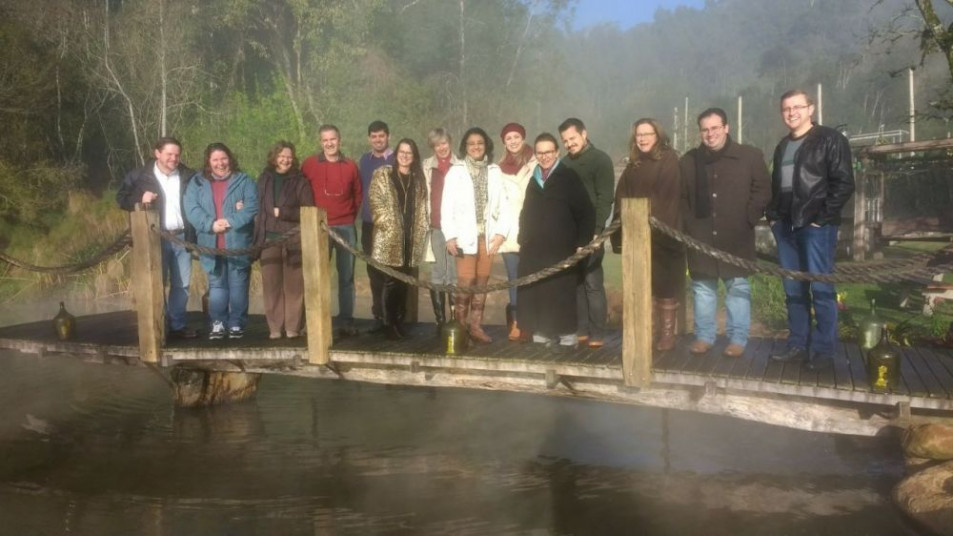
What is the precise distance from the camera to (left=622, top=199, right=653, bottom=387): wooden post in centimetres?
604

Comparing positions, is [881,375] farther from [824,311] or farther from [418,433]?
[418,433]

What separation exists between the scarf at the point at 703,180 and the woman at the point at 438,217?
210cm

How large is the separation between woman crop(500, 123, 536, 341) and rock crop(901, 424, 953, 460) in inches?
117

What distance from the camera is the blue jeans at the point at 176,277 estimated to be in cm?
797

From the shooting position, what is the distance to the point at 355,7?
97.7 feet

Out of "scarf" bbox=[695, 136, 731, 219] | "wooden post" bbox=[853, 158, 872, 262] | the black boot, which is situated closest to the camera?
"scarf" bbox=[695, 136, 731, 219]

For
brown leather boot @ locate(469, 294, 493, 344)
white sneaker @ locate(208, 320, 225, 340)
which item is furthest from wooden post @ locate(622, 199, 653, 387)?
white sneaker @ locate(208, 320, 225, 340)

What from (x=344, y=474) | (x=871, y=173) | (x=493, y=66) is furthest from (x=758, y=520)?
(x=493, y=66)

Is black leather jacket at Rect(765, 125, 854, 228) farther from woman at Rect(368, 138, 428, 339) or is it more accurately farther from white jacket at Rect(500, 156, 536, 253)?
woman at Rect(368, 138, 428, 339)

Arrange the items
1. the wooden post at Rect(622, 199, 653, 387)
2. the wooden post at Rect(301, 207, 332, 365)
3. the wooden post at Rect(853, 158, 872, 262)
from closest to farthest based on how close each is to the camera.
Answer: the wooden post at Rect(622, 199, 653, 387) → the wooden post at Rect(301, 207, 332, 365) → the wooden post at Rect(853, 158, 872, 262)

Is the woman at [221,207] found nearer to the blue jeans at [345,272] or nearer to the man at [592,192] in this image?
the blue jeans at [345,272]

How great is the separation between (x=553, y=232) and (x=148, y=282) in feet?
11.6

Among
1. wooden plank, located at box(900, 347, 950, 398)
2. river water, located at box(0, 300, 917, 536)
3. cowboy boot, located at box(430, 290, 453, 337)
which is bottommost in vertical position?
river water, located at box(0, 300, 917, 536)

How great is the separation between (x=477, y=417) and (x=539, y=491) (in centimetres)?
210
